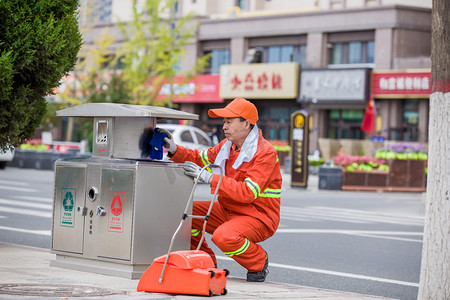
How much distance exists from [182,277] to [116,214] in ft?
3.40

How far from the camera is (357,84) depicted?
128ft

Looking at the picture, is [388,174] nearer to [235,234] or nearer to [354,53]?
[354,53]

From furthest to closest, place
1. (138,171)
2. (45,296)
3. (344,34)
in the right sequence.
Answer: (344,34) < (138,171) < (45,296)

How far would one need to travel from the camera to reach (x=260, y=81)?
42719 millimetres

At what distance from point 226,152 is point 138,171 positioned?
100cm

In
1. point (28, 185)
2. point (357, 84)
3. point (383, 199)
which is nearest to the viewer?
point (28, 185)

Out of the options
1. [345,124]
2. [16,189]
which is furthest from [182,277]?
[345,124]

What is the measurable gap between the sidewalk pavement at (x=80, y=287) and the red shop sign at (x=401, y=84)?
31.7m

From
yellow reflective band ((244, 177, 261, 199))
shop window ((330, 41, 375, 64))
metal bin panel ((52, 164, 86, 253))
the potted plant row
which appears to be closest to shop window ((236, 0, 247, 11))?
shop window ((330, 41, 375, 64))

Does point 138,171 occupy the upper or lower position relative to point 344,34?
lower

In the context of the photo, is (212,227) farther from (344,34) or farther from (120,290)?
(344,34)

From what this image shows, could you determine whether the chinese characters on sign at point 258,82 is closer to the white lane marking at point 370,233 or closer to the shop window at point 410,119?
the shop window at point 410,119

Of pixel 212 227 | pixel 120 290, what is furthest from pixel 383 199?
pixel 120 290

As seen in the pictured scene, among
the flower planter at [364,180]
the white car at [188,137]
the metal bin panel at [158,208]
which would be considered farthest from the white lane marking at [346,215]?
the metal bin panel at [158,208]
